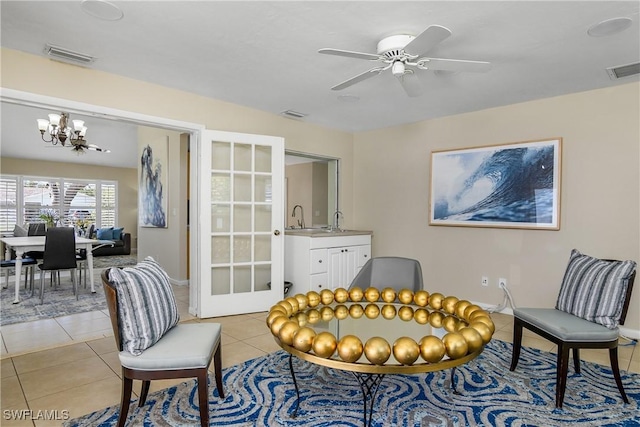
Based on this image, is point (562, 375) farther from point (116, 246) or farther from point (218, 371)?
point (116, 246)

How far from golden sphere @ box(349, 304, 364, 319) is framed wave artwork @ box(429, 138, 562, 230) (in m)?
2.43

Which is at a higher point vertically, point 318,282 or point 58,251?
point 58,251

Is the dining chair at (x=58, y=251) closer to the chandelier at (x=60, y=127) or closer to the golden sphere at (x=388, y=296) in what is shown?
the chandelier at (x=60, y=127)

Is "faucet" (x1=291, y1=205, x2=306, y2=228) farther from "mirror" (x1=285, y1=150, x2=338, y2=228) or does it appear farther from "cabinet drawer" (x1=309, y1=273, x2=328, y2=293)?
"cabinet drawer" (x1=309, y1=273, x2=328, y2=293)

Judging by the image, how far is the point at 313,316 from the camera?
2.06m

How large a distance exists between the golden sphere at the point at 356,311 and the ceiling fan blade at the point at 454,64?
1.63 metres

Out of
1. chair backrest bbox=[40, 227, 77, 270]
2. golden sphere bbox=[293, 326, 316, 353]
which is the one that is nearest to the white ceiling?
golden sphere bbox=[293, 326, 316, 353]

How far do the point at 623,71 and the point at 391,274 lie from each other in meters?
2.49

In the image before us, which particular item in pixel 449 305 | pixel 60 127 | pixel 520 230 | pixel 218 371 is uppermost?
pixel 60 127

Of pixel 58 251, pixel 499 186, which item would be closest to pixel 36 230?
pixel 58 251

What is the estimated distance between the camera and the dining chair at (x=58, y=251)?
4.35 meters

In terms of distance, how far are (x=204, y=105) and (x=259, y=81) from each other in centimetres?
80

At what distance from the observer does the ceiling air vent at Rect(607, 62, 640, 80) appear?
Answer: 9.06ft
